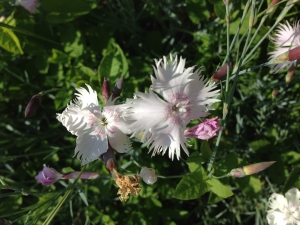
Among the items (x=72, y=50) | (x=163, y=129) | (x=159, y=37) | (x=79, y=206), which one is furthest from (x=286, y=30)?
(x=79, y=206)

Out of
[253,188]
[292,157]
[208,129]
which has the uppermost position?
[208,129]

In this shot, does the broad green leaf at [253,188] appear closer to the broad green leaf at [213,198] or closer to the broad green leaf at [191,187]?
the broad green leaf at [213,198]

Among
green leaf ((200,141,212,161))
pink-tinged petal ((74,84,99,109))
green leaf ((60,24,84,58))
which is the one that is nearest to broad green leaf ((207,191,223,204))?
green leaf ((200,141,212,161))

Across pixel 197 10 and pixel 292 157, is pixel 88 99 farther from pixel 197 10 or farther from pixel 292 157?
pixel 292 157

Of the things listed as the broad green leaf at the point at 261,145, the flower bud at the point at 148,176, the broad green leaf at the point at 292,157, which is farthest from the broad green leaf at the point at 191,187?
the broad green leaf at the point at 292,157

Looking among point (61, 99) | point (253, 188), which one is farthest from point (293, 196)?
point (61, 99)

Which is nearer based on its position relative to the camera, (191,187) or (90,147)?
(90,147)

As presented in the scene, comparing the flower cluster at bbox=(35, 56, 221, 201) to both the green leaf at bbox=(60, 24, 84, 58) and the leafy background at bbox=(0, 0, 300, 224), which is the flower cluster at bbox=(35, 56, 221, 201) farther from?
the green leaf at bbox=(60, 24, 84, 58)
